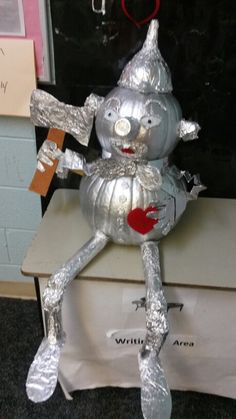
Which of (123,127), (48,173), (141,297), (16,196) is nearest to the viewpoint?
(123,127)

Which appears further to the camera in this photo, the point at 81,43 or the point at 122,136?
the point at 81,43

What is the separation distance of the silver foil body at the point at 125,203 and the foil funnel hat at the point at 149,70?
0.56 feet

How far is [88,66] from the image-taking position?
3.18ft

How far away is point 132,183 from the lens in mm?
832

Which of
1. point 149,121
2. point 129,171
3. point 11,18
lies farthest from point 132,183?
point 11,18

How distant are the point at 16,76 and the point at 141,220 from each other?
1.53 feet

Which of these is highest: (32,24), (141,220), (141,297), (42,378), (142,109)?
(32,24)

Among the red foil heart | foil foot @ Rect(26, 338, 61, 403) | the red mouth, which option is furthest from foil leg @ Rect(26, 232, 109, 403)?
the red mouth

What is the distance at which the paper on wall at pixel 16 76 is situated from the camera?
97 centimetres

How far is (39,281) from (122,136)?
0.35 meters

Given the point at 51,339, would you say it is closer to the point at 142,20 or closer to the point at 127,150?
the point at 127,150

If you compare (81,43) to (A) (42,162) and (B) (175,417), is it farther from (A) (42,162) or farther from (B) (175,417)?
(B) (175,417)

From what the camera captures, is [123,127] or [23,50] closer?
[123,127]

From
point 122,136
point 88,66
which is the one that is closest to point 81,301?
point 122,136
